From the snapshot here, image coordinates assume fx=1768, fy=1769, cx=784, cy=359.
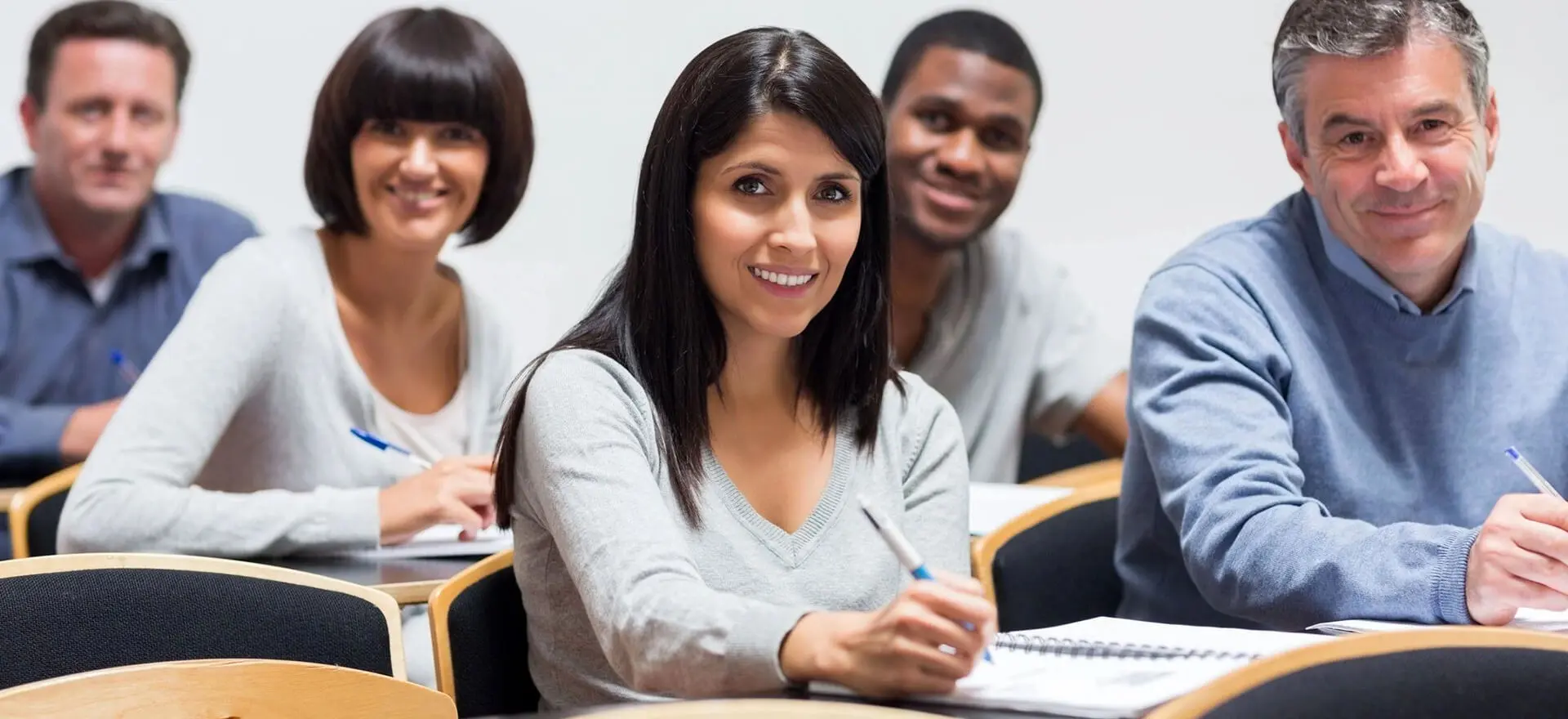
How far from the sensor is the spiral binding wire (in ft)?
4.49

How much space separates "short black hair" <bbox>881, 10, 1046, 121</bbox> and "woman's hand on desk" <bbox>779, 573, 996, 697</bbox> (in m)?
2.16

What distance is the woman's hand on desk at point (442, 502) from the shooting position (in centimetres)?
228

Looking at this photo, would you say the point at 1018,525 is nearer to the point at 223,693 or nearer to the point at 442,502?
the point at 442,502

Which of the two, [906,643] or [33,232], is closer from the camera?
[906,643]

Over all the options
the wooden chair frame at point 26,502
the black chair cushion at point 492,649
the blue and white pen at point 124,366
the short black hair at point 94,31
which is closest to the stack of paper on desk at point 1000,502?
the black chair cushion at point 492,649

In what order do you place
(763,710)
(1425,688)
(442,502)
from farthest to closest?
(442,502) < (1425,688) < (763,710)

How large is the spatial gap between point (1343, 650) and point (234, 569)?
3.30 feet

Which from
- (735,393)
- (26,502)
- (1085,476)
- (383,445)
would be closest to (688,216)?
(735,393)

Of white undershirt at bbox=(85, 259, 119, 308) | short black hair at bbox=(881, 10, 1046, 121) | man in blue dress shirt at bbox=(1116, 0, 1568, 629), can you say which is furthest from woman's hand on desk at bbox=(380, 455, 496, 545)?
white undershirt at bbox=(85, 259, 119, 308)

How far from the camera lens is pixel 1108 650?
4.54 feet

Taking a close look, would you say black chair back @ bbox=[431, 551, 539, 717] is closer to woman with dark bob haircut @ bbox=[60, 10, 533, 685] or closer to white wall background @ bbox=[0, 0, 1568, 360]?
woman with dark bob haircut @ bbox=[60, 10, 533, 685]

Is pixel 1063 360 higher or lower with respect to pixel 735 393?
lower

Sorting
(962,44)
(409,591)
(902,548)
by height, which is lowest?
(409,591)

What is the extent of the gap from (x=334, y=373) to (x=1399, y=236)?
1502 mm
